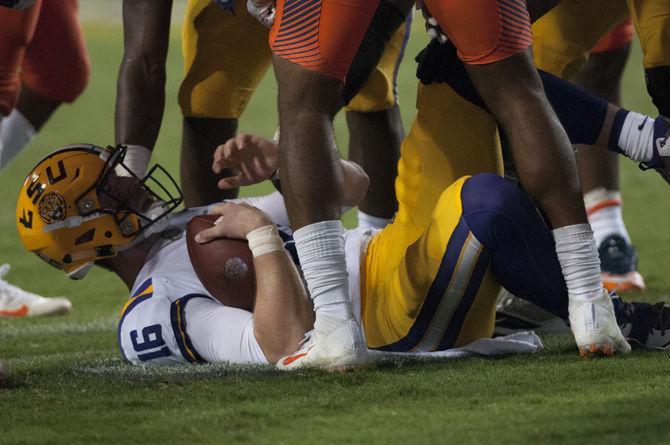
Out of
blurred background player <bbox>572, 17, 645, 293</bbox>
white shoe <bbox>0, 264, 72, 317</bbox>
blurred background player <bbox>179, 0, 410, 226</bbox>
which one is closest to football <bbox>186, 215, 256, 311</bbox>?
blurred background player <bbox>179, 0, 410, 226</bbox>

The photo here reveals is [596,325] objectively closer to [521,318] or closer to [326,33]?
[521,318]

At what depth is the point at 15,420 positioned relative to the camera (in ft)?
9.64

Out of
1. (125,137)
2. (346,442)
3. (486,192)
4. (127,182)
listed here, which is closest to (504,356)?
(486,192)

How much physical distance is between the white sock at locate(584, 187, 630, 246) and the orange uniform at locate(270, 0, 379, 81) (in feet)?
7.81

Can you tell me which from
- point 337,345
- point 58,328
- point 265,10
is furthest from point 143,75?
point 337,345

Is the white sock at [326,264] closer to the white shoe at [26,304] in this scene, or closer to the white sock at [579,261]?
the white sock at [579,261]

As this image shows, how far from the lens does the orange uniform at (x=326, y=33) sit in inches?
130

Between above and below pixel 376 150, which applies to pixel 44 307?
below

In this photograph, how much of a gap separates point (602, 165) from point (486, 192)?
239cm

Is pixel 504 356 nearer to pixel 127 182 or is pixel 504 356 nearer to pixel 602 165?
pixel 127 182

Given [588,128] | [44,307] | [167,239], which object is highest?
[588,128]

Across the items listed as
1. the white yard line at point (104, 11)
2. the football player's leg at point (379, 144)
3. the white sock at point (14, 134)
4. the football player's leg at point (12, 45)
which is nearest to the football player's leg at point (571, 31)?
the football player's leg at point (379, 144)

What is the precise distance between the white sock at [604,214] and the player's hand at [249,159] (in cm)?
195

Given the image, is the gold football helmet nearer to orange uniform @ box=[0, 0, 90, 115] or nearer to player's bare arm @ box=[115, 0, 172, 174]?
Result: player's bare arm @ box=[115, 0, 172, 174]
